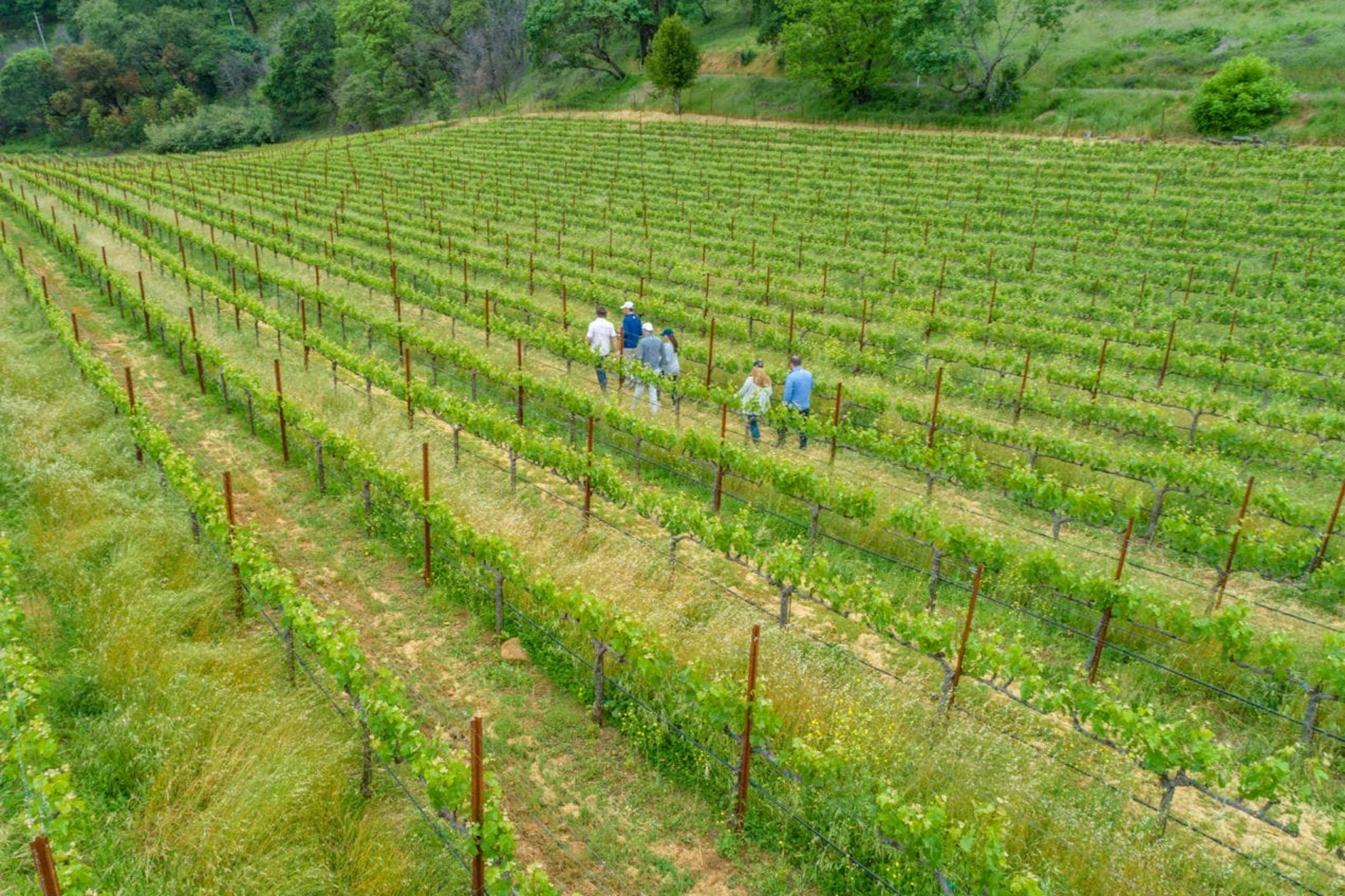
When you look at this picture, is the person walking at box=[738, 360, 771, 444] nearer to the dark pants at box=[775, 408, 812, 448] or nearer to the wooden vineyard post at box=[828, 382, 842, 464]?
the dark pants at box=[775, 408, 812, 448]

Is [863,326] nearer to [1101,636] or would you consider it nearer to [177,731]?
[1101,636]

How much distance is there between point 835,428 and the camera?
12.9m

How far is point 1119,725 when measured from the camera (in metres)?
6.50

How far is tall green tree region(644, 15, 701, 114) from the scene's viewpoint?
6069 cm

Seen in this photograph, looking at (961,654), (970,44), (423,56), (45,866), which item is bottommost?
(961,654)

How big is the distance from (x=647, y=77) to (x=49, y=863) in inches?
2861

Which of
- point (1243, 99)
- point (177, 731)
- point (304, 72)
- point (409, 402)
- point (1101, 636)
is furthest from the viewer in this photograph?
point (304, 72)

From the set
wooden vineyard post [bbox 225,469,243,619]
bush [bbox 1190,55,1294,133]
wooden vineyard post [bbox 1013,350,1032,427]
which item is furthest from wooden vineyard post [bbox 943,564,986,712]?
bush [bbox 1190,55,1294,133]

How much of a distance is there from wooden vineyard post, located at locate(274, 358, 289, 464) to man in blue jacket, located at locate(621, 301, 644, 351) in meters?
6.50

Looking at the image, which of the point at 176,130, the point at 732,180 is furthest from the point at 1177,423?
the point at 176,130

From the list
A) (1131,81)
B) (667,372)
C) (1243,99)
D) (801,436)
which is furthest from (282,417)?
(1131,81)

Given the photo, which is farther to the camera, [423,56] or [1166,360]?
[423,56]

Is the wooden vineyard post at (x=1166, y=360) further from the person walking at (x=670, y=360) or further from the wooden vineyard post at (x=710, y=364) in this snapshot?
the person walking at (x=670, y=360)

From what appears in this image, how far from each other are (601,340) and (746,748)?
10893mm
